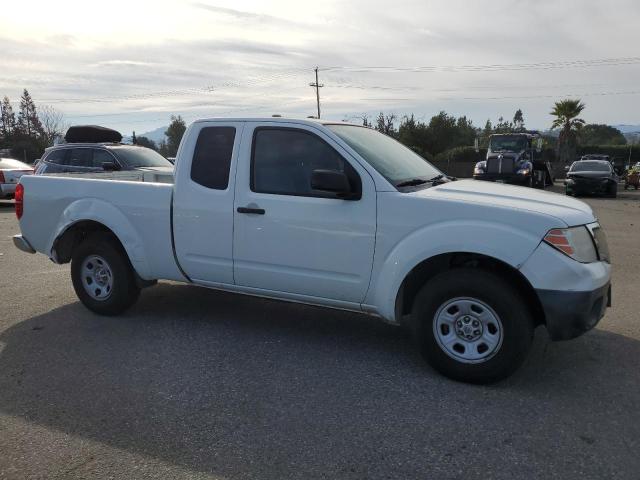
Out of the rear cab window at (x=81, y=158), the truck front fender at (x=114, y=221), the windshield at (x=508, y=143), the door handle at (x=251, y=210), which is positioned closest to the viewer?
the door handle at (x=251, y=210)

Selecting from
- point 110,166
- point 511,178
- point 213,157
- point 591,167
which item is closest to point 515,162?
point 511,178

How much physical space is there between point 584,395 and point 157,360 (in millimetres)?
3161

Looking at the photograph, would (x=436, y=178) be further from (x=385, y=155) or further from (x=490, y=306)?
(x=490, y=306)

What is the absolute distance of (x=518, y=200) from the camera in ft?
13.1

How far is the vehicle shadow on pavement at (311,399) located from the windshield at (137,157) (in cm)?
809

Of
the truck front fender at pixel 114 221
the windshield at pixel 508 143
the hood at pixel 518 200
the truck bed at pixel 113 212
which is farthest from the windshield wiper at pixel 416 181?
the windshield at pixel 508 143

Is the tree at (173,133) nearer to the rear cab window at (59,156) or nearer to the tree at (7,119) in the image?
the tree at (7,119)

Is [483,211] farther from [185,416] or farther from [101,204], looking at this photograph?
[101,204]

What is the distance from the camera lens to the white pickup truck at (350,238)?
3672mm

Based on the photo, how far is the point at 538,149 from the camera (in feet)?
82.4

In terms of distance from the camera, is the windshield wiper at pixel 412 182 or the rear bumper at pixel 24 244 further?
the rear bumper at pixel 24 244

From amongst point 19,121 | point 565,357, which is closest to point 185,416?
point 565,357

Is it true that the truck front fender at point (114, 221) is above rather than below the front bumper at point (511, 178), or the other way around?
above

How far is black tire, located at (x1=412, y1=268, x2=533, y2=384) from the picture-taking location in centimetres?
367
